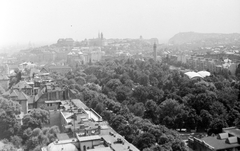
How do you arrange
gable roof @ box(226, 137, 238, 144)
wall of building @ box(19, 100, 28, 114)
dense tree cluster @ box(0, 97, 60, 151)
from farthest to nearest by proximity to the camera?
wall of building @ box(19, 100, 28, 114)
dense tree cluster @ box(0, 97, 60, 151)
gable roof @ box(226, 137, 238, 144)

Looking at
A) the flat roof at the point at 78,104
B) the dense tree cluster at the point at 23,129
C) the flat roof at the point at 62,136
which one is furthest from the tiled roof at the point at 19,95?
the flat roof at the point at 62,136

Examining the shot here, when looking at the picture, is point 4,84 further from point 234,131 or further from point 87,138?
point 234,131

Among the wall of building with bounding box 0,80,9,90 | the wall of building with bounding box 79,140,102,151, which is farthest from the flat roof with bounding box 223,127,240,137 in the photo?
the wall of building with bounding box 0,80,9,90

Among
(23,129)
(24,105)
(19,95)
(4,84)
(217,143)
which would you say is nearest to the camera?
(217,143)

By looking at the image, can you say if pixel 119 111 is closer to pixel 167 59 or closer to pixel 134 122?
pixel 134 122

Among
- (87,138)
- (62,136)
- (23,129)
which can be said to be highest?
(87,138)

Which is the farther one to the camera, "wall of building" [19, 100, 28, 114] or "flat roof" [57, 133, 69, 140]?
"wall of building" [19, 100, 28, 114]

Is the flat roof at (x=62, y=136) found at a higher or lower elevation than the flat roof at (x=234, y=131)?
lower

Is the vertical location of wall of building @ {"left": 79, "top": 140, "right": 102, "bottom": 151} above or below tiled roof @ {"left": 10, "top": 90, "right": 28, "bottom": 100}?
below

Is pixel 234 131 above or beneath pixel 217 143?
above

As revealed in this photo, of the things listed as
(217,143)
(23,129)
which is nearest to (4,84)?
(23,129)

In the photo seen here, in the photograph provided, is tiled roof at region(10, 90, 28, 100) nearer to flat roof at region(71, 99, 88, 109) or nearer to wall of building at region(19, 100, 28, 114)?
wall of building at region(19, 100, 28, 114)

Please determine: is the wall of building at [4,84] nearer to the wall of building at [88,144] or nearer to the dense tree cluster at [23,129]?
the dense tree cluster at [23,129]
